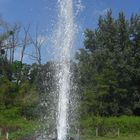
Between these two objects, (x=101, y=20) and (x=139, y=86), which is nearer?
(x=139, y=86)

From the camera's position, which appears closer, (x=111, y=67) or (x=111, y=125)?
(x=111, y=125)

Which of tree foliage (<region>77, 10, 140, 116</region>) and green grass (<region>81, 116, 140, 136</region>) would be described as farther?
tree foliage (<region>77, 10, 140, 116</region>)

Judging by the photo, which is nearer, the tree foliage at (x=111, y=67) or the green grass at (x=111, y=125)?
the green grass at (x=111, y=125)

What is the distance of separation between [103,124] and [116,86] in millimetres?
12460

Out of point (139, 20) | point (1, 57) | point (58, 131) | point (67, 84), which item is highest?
point (139, 20)

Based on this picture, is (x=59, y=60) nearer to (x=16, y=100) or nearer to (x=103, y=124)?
(x=103, y=124)

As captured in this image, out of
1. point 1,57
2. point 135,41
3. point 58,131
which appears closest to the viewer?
point 58,131

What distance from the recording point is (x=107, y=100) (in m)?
56.7

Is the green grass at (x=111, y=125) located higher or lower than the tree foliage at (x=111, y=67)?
lower

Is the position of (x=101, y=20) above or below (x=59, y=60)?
above

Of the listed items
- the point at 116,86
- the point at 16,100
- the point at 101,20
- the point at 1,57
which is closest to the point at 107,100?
the point at 116,86

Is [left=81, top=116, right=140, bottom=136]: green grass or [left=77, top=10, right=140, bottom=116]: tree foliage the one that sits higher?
[left=77, top=10, right=140, bottom=116]: tree foliage

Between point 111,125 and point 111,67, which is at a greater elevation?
point 111,67

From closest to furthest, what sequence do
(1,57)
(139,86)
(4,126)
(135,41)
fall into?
(4,126) → (139,86) → (135,41) → (1,57)
